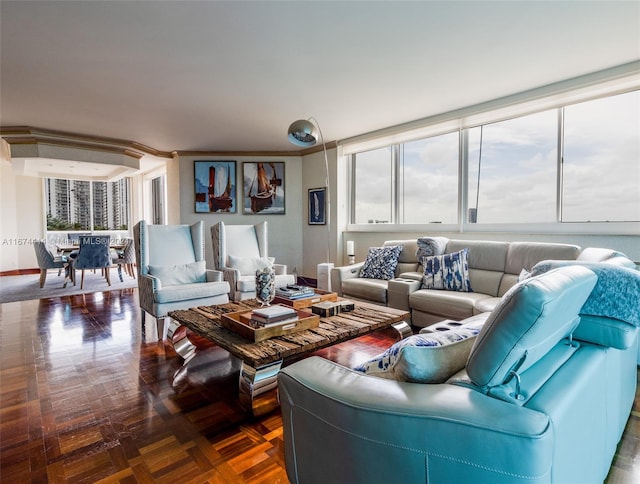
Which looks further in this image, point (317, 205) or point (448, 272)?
point (317, 205)

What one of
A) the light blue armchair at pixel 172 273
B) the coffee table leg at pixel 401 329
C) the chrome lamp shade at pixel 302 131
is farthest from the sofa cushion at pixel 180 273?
the coffee table leg at pixel 401 329

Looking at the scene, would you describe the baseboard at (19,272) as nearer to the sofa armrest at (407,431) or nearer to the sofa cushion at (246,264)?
the sofa cushion at (246,264)

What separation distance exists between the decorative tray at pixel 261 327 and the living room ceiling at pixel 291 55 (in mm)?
2021

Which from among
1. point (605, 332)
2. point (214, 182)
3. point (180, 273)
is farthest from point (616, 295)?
point (214, 182)

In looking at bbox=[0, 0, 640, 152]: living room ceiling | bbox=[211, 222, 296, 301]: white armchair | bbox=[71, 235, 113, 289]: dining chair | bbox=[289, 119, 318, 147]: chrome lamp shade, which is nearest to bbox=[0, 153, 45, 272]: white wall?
bbox=[71, 235, 113, 289]: dining chair

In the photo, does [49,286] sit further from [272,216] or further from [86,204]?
[272,216]

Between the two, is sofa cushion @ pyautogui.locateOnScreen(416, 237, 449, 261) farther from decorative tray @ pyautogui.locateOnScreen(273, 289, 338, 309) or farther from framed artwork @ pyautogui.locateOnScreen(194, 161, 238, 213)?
framed artwork @ pyautogui.locateOnScreen(194, 161, 238, 213)

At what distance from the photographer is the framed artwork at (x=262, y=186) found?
6.35 metres

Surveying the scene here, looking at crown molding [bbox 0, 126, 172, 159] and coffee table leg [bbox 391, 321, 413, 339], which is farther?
crown molding [bbox 0, 126, 172, 159]

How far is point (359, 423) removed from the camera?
2.91 ft

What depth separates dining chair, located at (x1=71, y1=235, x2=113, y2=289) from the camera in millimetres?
5770

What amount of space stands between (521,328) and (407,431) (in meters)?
0.37

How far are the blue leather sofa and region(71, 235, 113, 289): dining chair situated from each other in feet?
19.8

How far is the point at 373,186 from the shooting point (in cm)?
538
